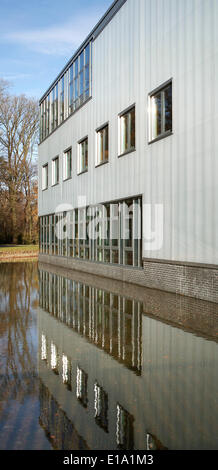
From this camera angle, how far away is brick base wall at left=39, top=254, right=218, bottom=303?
1123 centimetres

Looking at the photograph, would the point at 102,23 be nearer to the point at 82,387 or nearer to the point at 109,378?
the point at 109,378

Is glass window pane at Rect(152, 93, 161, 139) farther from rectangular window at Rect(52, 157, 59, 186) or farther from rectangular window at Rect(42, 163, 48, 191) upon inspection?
rectangular window at Rect(42, 163, 48, 191)

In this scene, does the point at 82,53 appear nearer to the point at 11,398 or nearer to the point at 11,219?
the point at 11,398

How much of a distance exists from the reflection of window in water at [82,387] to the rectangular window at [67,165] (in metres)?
20.6

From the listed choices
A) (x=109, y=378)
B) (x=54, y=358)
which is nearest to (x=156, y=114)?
(x=54, y=358)

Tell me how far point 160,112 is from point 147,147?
125cm

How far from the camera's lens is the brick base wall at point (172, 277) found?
11.2 m

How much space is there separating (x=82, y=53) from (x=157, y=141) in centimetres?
1067

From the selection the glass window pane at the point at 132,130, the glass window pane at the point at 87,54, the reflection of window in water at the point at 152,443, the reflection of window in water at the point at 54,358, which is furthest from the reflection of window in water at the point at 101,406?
the glass window pane at the point at 87,54

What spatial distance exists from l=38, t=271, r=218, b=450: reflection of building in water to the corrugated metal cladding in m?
4.26

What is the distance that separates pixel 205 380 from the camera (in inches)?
196

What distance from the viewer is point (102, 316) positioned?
9.26 m
